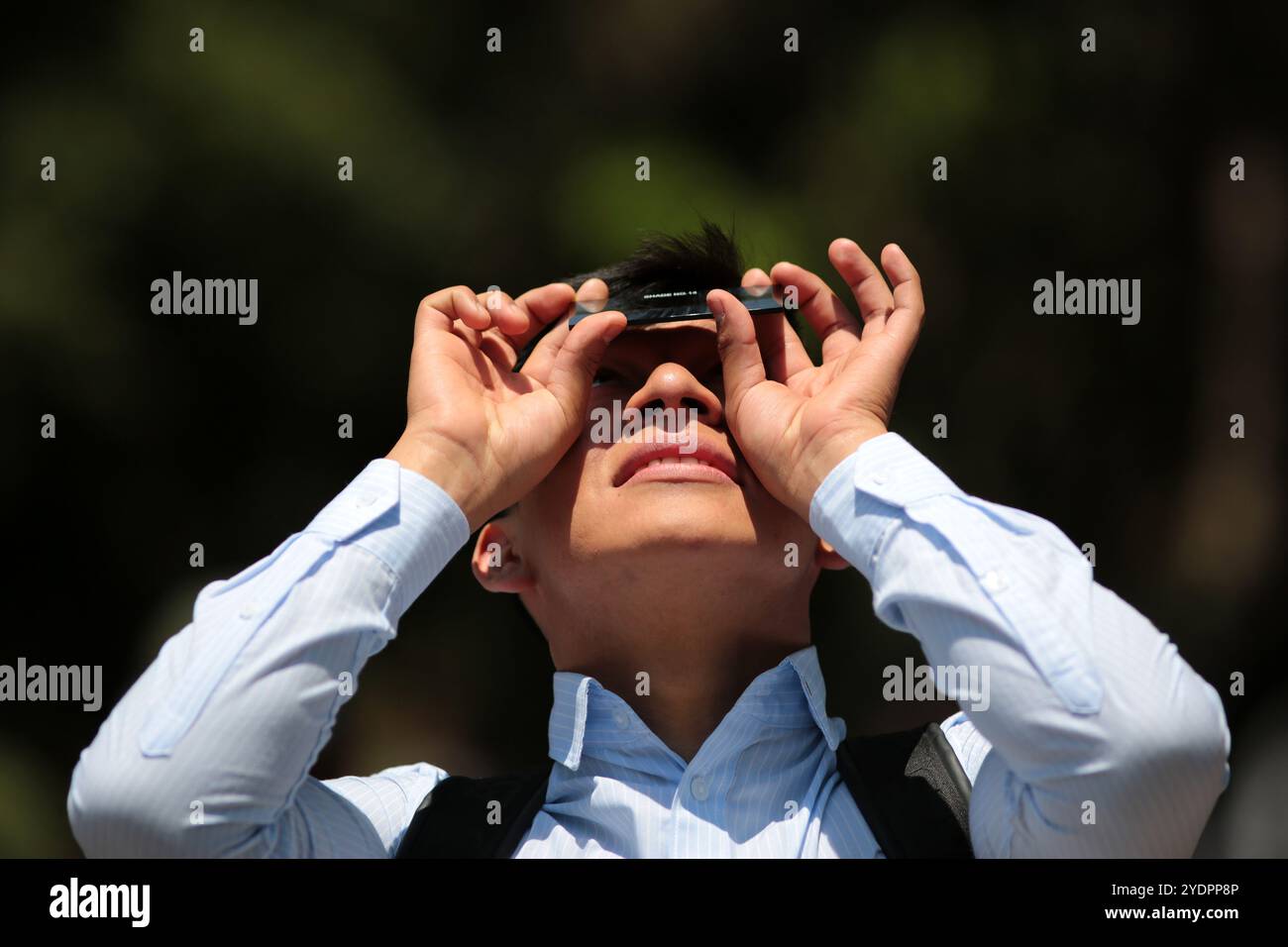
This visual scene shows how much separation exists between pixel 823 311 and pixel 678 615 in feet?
1.44

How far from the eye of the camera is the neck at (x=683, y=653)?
63.5 inches

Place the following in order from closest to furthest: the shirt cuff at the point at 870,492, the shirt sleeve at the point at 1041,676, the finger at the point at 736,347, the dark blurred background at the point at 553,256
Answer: the shirt sleeve at the point at 1041,676 → the shirt cuff at the point at 870,492 → the finger at the point at 736,347 → the dark blurred background at the point at 553,256

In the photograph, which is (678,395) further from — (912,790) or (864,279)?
(912,790)

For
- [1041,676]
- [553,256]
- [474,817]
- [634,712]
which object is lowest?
[474,817]

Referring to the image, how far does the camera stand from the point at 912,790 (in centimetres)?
147

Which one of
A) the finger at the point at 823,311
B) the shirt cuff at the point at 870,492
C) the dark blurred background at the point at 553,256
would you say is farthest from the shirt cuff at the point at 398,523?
the dark blurred background at the point at 553,256

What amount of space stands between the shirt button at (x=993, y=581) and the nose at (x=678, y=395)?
1.49ft

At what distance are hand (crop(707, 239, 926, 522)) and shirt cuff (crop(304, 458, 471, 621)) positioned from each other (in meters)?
0.38

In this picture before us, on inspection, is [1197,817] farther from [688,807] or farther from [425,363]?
[425,363]

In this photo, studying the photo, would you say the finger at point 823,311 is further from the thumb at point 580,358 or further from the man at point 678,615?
the thumb at point 580,358

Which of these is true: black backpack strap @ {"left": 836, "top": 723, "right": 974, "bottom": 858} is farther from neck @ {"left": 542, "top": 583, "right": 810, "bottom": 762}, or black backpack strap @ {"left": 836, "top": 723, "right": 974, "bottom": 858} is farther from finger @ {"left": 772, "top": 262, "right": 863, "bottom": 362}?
finger @ {"left": 772, "top": 262, "right": 863, "bottom": 362}

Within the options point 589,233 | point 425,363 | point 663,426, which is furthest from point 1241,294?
point 425,363

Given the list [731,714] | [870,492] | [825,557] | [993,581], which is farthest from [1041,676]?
[825,557]
